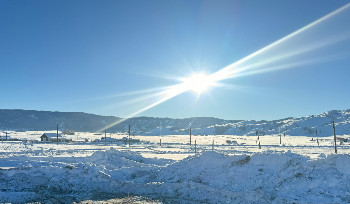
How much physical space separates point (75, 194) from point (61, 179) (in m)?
2.30

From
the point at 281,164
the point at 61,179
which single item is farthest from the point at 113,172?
the point at 281,164

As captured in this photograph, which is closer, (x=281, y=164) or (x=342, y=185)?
(x=342, y=185)

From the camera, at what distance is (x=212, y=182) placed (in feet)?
55.7

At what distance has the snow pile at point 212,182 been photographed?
13812 millimetres

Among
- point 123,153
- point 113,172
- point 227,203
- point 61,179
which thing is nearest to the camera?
point 227,203

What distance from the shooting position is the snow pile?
1381 centimetres

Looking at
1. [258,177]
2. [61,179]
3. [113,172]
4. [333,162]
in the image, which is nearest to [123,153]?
[113,172]

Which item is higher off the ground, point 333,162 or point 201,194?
point 333,162

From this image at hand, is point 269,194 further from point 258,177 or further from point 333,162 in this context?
point 333,162

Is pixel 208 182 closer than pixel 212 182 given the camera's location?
No

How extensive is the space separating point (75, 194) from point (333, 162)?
13978 mm

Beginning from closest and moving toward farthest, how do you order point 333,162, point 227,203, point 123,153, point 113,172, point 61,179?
point 227,203 < point 333,162 < point 61,179 < point 113,172 < point 123,153

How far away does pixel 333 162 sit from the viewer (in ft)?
51.4

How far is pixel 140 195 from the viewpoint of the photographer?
1510cm
